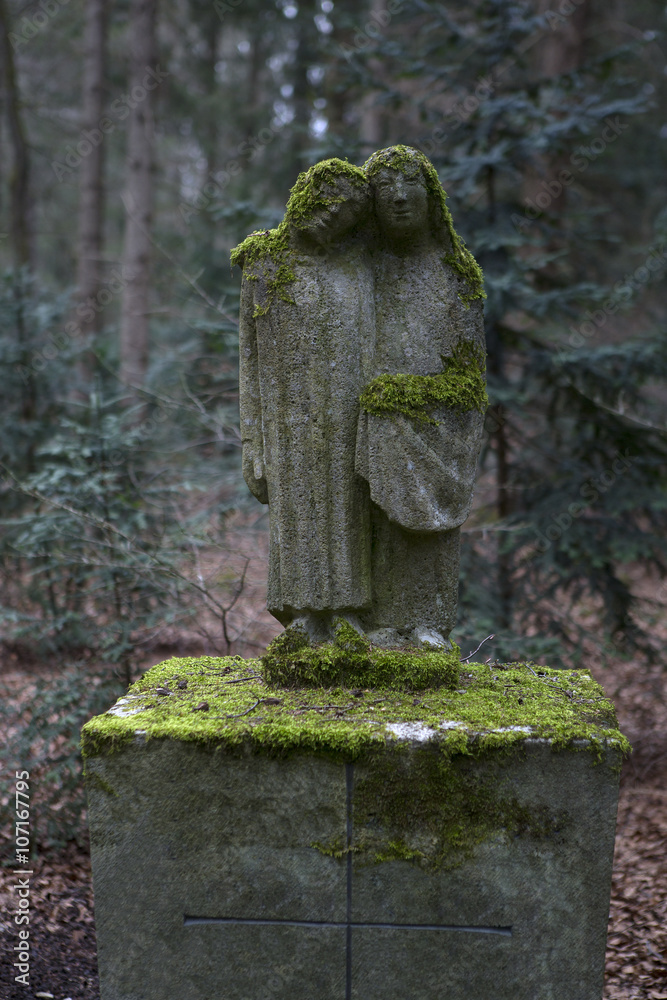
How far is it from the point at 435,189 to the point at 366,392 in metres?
0.91

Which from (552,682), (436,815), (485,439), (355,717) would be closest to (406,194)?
(355,717)

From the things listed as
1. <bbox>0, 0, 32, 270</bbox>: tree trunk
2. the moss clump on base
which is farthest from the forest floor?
<bbox>0, 0, 32, 270</bbox>: tree trunk

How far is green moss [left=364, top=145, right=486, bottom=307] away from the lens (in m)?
3.29

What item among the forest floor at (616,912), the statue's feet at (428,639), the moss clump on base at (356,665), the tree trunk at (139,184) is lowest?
the forest floor at (616,912)

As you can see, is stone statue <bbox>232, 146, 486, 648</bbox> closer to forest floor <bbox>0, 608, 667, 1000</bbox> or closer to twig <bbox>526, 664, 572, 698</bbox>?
twig <bbox>526, 664, 572, 698</bbox>

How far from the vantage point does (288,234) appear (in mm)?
3457

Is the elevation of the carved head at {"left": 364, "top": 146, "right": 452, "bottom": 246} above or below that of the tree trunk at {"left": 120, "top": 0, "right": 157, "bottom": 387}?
below

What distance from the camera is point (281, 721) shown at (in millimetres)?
3150

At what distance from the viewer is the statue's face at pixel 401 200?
329 centimetres

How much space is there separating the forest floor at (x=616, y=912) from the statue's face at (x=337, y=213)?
3877 millimetres

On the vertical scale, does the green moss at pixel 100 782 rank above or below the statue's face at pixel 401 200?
below

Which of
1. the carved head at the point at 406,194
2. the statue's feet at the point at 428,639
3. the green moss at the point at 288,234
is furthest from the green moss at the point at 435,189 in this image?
the statue's feet at the point at 428,639

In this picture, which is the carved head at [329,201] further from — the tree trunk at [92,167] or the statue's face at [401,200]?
the tree trunk at [92,167]

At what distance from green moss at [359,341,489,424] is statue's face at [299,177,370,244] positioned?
65 cm
